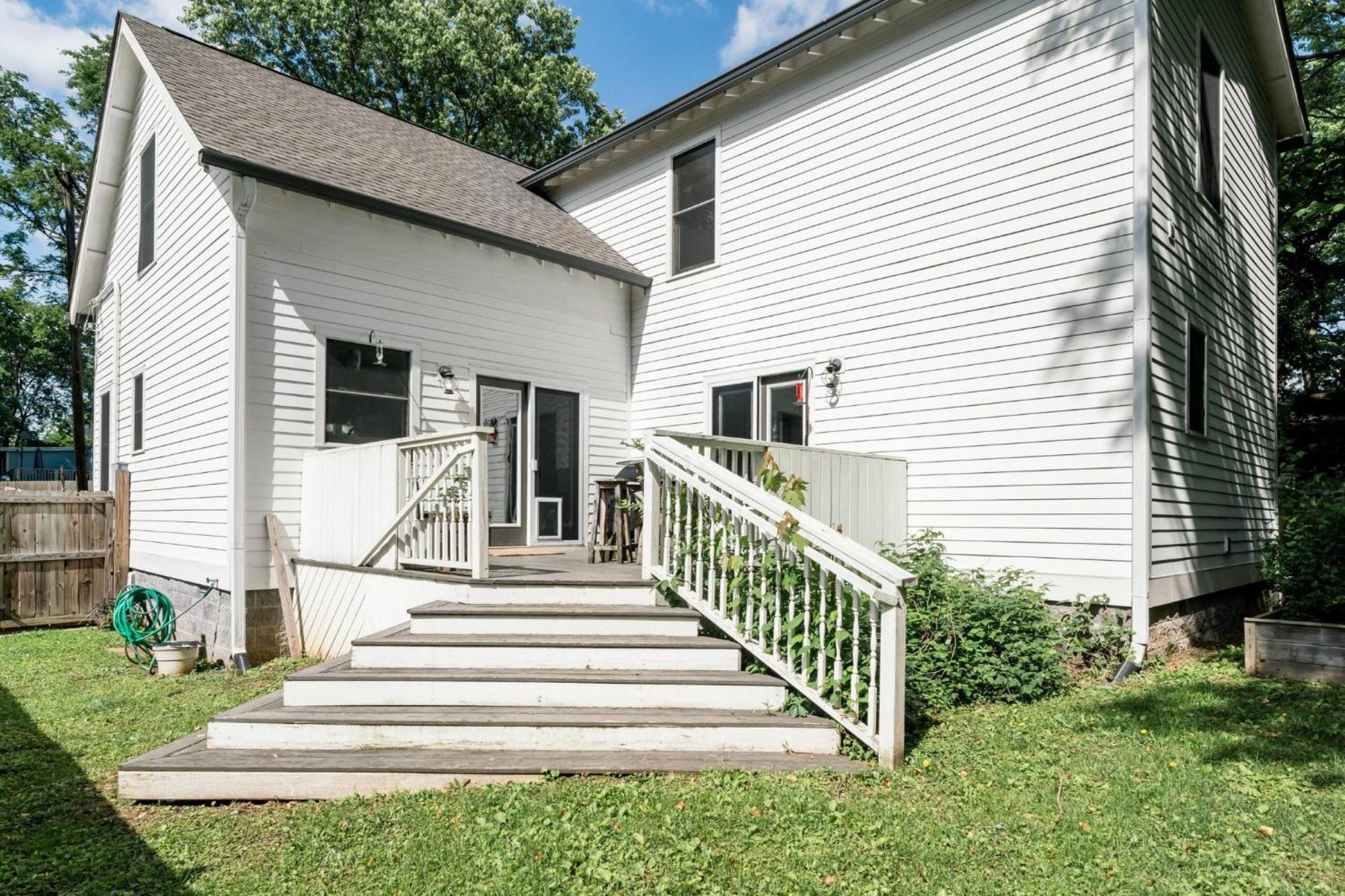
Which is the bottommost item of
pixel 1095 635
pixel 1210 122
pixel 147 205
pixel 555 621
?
pixel 1095 635

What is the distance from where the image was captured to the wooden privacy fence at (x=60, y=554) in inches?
361

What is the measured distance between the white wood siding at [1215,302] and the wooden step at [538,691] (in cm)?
371

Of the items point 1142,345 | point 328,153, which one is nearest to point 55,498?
point 328,153

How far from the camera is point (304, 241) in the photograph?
7023 mm

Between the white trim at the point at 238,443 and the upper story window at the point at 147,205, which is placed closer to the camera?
the white trim at the point at 238,443

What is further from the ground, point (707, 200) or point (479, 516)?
point (707, 200)

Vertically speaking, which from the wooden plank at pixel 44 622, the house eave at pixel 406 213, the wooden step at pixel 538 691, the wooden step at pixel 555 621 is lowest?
the wooden plank at pixel 44 622

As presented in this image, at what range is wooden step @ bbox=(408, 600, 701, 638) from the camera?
4648mm

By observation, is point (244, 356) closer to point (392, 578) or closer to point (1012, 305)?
point (392, 578)

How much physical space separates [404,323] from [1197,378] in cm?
752

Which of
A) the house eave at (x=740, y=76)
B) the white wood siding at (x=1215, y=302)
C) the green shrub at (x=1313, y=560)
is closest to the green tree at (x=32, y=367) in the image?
the house eave at (x=740, y=76)

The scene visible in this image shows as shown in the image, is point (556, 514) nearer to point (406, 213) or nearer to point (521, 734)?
point (406, 213)

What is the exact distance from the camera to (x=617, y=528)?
6.88 metres

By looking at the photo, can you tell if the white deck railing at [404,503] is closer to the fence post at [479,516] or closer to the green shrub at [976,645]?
the fence post at [479,516]
